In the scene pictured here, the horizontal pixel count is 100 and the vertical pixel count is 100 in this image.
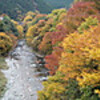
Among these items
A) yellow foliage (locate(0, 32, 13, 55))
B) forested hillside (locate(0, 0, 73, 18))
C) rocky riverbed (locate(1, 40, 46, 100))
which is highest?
forested hillside (locate(0, 0, 73, 18))

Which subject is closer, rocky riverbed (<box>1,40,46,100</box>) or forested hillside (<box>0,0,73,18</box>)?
rocky riverbed (<box>1,40,46,100</box>)

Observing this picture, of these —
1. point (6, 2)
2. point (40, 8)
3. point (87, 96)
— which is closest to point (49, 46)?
point (87, 96)

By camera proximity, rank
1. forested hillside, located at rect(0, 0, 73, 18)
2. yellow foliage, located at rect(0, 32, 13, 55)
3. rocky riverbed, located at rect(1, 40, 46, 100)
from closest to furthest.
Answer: rocky riverbed, located at rect(1, 40, 46, 100) → yellow foliage, located at rect(0, 32, 13, 55) → forested hillside, located at rect(0, 0, 73, 18)

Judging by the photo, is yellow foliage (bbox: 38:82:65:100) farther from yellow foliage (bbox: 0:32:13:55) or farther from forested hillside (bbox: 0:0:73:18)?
forested hillside (bbox: 0:0:73:18)

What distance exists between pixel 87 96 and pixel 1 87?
17.1 meters

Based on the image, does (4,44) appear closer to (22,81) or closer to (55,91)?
(22,81)

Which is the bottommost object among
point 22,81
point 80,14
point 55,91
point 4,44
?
point 22,81

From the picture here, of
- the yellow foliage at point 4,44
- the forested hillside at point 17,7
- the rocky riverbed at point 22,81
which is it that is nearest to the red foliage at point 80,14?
the rocky riverbed at point 22,81

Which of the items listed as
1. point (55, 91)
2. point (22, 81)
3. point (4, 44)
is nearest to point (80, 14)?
point (22, 81)

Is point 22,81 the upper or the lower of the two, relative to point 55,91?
lower

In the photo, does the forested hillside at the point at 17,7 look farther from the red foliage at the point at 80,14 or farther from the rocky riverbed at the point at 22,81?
the red foliage at the point at 80,14

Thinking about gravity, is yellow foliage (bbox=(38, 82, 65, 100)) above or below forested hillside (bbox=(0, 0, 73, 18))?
below

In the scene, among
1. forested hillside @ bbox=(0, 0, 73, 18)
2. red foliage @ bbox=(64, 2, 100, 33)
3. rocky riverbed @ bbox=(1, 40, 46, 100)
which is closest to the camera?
rocky riverbed @ bbox=(1, 40, 46, 100)

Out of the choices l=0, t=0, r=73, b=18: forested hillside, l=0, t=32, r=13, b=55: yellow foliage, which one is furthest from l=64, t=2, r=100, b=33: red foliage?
l=0, t=0, r=73, b=18: forested hillside
